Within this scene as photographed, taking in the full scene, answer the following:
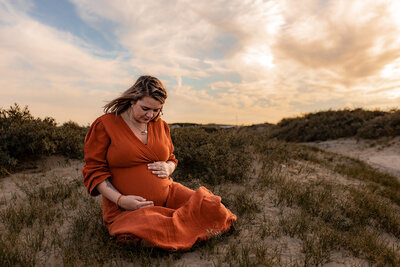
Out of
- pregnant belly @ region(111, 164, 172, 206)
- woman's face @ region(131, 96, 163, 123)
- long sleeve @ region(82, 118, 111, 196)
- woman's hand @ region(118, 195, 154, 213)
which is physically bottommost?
woman's hand @ region(118, 195, 154, 213)

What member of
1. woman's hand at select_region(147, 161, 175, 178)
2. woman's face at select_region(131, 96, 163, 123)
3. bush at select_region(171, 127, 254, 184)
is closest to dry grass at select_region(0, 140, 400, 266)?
bush at select_region(171, 127, 254, 184)

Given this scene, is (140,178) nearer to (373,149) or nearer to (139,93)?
(139,93)

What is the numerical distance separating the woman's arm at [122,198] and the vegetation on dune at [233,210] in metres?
0.47

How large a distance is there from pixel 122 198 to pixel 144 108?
38.6 inches

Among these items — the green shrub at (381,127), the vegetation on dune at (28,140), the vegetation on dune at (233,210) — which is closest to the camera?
the vegetation on dune at (233,210)

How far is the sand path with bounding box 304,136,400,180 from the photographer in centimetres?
1130

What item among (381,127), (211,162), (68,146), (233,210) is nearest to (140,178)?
(233,210)

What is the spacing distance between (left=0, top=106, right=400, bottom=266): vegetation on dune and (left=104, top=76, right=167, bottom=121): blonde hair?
4.93ft

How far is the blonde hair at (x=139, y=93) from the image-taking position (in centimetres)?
281

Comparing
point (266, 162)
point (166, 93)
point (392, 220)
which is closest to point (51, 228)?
point (166, 93)

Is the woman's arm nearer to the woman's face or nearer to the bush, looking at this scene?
the woman's face

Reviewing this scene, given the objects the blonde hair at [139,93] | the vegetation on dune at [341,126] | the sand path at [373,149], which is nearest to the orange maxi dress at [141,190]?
the blonde hair at [139,93]

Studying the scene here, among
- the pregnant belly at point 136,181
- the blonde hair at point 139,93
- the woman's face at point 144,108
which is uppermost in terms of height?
the blonde hair at point 139,93

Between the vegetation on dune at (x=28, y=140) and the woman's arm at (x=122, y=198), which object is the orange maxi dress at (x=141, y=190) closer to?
the woman's arm at (x=122, y=198)
